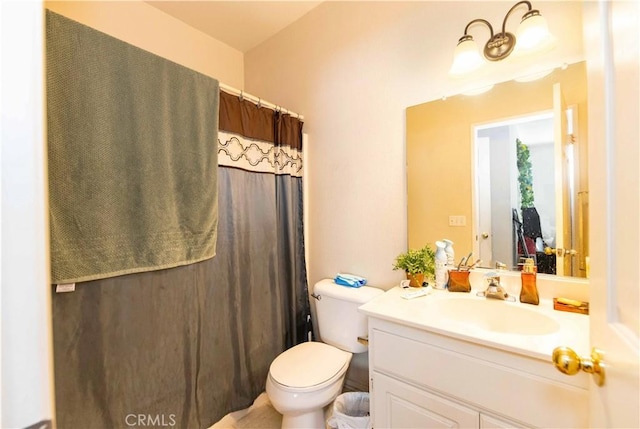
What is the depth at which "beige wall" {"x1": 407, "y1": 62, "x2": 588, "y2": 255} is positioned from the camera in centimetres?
118

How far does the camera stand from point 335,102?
1.74 meters

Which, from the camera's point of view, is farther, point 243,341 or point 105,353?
point 243,341

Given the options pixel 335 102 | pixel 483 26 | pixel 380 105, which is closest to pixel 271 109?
pixel 335 102

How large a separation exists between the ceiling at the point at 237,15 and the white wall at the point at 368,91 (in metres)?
0.09

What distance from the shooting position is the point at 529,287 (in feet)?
3.57

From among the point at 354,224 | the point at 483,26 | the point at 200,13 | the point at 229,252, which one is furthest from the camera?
the point at 200,13

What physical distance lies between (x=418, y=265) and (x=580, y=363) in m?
0.81

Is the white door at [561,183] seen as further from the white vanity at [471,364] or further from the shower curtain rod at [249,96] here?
the shower curtain rod at [249,96]

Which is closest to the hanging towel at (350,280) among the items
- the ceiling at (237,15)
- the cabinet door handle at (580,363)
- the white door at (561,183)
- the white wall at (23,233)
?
the white door at (561,183)

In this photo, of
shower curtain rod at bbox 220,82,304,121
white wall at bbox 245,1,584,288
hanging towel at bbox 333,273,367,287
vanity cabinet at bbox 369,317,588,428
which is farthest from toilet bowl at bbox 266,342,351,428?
shower curtain rod at bbox 220,82,304,121

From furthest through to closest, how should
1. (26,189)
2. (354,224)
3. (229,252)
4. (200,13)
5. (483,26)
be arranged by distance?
(200,13) < (354,224) < (229,252) < (483,26) < (26,189)

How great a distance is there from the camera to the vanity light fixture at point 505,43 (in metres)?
1.05

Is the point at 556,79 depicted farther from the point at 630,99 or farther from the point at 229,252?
the point at 229,252

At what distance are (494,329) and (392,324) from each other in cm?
44
